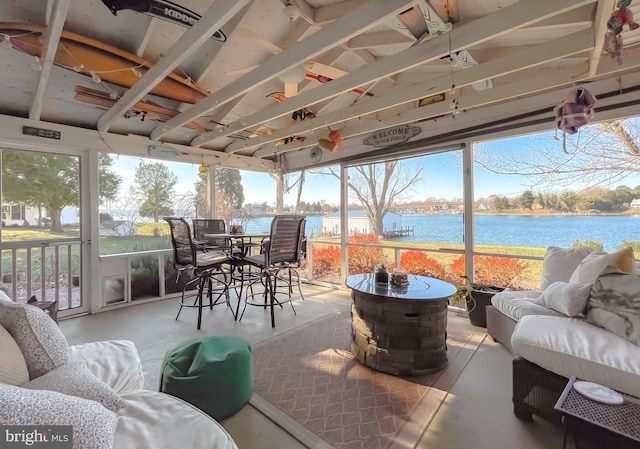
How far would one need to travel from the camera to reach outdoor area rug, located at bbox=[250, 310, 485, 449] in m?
1.69

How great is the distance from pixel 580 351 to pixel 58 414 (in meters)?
2.41

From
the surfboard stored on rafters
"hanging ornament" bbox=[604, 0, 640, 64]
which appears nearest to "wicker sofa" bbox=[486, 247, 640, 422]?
"hanging ornament" bbox=[604, 0, 640, 64]

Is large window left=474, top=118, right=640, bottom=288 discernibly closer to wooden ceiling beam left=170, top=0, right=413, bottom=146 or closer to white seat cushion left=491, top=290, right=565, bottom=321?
white seat cushion left=491, top=290, right=565, bottom=321

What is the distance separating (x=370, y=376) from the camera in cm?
229

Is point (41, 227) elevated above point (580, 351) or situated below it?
above

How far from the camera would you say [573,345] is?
1673mm

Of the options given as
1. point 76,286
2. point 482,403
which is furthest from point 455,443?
point 76,286

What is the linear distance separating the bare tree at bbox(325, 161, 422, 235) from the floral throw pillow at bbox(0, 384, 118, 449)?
4355 mm

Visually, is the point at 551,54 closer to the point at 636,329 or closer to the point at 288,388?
the point at 636,329

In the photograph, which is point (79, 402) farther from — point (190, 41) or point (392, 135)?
point (392, 135)

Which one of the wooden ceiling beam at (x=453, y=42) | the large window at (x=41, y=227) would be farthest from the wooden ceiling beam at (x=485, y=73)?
the large window at (x=41, y=227)

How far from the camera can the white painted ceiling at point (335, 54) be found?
6.03 ft

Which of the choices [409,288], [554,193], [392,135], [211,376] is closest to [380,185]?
[392,135]

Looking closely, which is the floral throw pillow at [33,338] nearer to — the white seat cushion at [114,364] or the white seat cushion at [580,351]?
the white seat cushion at [114,364]
